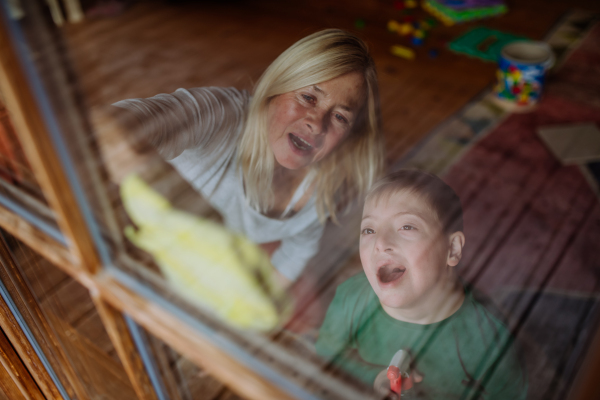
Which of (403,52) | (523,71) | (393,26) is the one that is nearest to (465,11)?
(393,26)

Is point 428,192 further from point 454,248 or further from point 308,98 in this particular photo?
point 308,98

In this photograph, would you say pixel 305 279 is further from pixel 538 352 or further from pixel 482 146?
pixel 482 146

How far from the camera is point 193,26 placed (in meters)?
2.29

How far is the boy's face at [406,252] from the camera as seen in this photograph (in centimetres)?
38

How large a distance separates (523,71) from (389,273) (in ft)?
5.22

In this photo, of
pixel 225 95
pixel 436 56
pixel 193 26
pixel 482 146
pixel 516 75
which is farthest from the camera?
pixel 193 26

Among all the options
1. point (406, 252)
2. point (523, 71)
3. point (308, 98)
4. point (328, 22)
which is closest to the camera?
point (406, 252)

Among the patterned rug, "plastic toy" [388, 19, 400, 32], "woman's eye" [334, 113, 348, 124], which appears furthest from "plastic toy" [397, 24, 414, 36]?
"woman's eye" [334, 113, 348, 124]

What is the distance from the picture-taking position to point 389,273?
39cm

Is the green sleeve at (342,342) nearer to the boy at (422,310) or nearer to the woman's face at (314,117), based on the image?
the boy at (422,310)

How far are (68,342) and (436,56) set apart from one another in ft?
6.69

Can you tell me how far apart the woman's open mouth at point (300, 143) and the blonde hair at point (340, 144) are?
3 centimetres

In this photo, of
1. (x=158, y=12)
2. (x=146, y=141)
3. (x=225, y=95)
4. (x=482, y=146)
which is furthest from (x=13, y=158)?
(x=158, y=12)

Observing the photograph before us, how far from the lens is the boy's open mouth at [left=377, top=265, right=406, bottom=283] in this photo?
383mm
